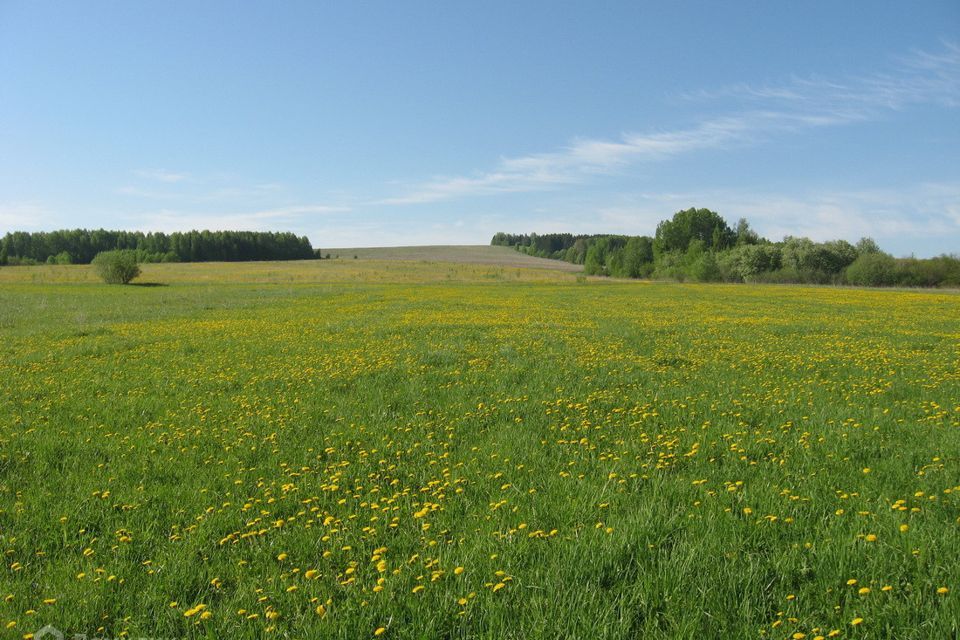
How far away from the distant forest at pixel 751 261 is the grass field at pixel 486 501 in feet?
239

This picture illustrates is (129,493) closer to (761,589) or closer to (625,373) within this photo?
(761,589)

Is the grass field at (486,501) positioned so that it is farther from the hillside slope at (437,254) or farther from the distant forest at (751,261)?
the hillside slope at (437,254)

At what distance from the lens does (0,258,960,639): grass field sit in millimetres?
3320

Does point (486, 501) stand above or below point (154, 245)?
below

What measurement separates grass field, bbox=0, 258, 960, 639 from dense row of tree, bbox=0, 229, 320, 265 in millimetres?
130752

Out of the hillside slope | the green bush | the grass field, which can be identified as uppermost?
the hillside slope

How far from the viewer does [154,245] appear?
136500 mm

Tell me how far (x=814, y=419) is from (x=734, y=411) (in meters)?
1.00

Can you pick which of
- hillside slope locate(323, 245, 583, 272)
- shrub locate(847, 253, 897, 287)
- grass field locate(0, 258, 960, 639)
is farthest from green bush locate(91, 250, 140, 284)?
shrub locate(847, 253, 897, 287)

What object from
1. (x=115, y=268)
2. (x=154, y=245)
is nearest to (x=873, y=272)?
(x=115, y=268)

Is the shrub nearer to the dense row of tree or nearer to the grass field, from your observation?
the grass field

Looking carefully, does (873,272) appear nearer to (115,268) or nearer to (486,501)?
(486,501)

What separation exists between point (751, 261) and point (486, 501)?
90104 mm

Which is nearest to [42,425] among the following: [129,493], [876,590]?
[129,493]
